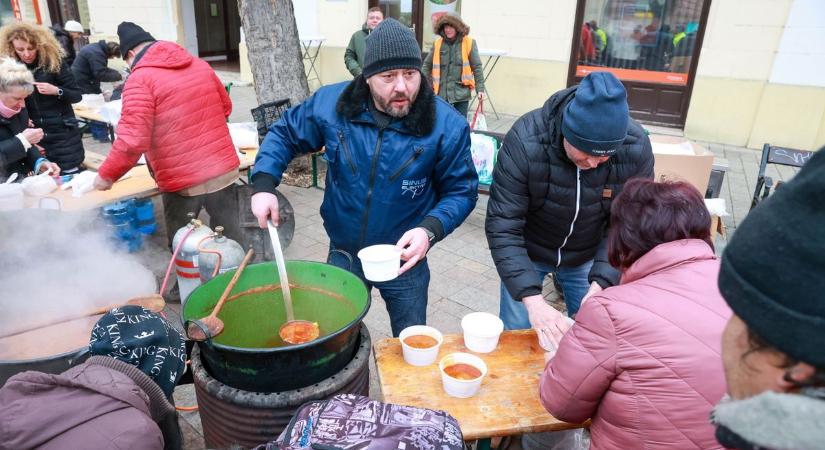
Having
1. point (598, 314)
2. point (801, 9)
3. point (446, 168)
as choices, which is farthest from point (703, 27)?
point (598, 314)

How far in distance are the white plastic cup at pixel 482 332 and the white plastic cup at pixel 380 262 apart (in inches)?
16.4

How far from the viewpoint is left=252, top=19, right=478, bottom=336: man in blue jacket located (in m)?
2.47

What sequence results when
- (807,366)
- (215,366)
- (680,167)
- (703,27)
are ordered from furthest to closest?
(703,27) < (680,167) < (215,366) < (807,366)

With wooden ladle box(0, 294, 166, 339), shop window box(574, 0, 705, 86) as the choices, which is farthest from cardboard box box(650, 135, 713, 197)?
shop window box(574, 0, 705, 86)

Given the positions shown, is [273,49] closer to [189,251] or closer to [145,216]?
[145,216]

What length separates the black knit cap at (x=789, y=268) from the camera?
68 cm

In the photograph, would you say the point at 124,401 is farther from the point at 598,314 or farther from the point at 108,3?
the point at 108,3

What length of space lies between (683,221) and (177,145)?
3.60m

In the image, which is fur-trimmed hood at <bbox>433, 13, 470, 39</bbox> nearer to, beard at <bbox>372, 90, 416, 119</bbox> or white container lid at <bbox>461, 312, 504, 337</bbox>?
beard at <bbox>372, 90, 416, 119</bbox>

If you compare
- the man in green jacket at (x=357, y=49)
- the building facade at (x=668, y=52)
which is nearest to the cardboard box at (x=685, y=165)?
the building facade at (x=668, y=52)

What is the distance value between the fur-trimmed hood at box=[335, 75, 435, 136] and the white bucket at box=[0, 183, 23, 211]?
9.33 ft

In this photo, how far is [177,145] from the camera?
4039 millimetres

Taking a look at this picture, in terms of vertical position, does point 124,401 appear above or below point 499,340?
above

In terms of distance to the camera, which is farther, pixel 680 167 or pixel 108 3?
pixel 108 3
